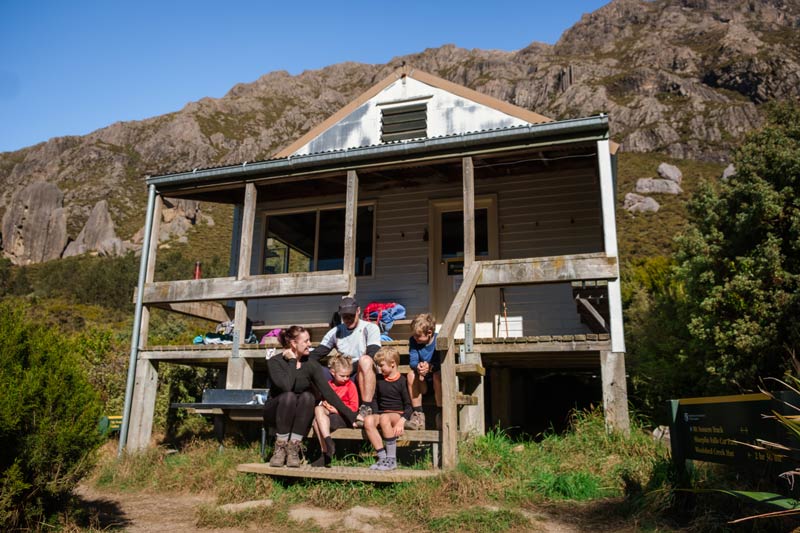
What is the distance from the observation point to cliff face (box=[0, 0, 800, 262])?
74375 mm

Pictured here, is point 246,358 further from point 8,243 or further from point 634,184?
point 8,243

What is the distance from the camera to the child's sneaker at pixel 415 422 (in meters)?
5.64

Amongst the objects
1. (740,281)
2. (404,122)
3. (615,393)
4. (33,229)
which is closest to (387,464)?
(615,393)

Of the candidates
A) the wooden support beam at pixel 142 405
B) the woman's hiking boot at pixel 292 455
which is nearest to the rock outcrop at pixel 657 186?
the wooden support beam at pixel 142 405

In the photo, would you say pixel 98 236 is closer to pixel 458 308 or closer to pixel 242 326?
pixel 242 326

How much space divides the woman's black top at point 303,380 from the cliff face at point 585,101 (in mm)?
56984

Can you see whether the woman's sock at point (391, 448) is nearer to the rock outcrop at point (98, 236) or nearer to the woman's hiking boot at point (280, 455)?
the woman's hiking boot at point (280, 455)

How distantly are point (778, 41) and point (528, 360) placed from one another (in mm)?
114382

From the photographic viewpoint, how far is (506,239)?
397 inches

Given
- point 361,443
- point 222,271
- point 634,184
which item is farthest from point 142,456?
point 634,184

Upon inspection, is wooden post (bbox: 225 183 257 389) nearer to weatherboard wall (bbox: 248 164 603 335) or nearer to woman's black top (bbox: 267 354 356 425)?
weatherboard wall (bbox: 248 164 603 335)

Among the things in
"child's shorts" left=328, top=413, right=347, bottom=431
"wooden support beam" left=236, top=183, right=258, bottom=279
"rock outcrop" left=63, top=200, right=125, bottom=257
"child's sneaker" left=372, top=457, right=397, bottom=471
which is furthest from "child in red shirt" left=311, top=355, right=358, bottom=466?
"rock outcrop" left=63, top=200, right=125, bottom=257

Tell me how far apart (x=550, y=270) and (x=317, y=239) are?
4921mm

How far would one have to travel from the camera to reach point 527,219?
10031 mm
